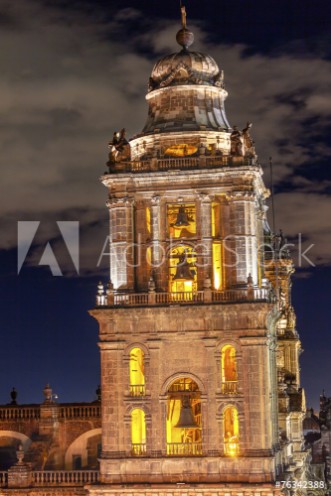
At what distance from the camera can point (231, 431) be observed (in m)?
69.9

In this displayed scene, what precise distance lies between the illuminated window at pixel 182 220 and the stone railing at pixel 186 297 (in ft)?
11.8

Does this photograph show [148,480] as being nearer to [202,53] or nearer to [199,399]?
[199,399]

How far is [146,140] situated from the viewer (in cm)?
7131

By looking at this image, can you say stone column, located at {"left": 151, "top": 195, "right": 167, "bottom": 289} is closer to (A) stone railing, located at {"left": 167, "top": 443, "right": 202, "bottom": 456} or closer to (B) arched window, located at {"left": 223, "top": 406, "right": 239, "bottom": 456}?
(B) arched window, located at {"left": 223, "top": 406, "right": 239, "bottom": 456}

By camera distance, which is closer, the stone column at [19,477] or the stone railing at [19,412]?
the stone column at [19,477]

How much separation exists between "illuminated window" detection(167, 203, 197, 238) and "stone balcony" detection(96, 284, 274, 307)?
3618 mm

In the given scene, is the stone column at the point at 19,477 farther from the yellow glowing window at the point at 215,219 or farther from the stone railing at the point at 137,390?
the yellow glowing window at the point at 215,219

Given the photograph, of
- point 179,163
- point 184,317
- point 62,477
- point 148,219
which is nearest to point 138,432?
point 62,477

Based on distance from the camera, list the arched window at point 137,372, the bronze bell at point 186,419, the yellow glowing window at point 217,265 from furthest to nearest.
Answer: the yellow glowing window at point 217,265, the bronze bell at point 186,419, the arched window at point 137,372

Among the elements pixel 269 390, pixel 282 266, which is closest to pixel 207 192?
pixel 269 390

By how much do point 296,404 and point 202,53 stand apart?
80.2ft

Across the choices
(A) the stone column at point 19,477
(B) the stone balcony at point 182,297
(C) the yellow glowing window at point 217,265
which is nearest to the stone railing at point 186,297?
(B) the stone balcony at point 182,297

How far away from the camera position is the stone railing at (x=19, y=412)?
78188 mm

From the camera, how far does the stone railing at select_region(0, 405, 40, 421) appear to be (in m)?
78.2
